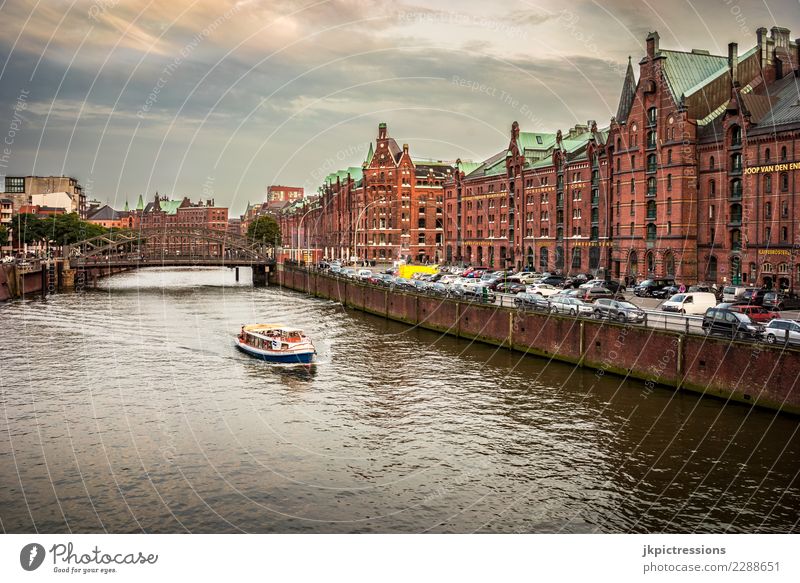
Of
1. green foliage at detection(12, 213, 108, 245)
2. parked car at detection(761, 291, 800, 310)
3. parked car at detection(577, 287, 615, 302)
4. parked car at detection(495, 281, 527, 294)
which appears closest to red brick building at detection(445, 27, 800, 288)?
parked car at detection(761, 291, 800, 310)

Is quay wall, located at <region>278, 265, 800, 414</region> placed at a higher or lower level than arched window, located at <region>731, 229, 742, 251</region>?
lower

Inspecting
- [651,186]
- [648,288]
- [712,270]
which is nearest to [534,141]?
[651,186]

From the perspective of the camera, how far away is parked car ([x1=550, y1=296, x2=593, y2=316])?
157 ft

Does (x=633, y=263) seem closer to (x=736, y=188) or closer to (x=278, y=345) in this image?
(x=736, y=188)

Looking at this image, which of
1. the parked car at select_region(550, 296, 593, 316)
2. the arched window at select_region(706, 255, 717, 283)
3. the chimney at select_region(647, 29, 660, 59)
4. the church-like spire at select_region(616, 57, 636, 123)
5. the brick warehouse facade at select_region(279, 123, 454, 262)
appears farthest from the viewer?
the brick warehouse facade at select_region(279, 123, 454, 262)

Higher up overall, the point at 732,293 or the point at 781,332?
the point at 732,293

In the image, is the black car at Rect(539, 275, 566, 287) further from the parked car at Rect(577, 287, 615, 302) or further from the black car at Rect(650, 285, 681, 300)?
the black car at Rect(650, 285, 681, 300)

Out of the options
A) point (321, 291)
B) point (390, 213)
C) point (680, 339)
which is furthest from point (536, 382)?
point (390, 213)

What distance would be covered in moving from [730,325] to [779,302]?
1524cm

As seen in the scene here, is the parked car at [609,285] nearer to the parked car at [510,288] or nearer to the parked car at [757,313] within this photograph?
the parked car at [510,288]

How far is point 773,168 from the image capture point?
6328 centimetres

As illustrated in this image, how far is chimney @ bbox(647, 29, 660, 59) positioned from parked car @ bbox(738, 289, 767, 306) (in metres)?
28.5

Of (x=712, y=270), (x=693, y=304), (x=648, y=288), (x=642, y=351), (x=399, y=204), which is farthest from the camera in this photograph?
(x=399, y=204)

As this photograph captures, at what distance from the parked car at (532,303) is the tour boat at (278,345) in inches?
582
